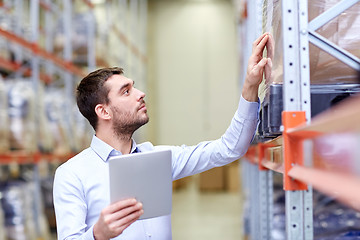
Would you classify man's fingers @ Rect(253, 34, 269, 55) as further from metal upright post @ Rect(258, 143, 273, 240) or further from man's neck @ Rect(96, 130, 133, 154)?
metal upright post @ Rect(258, 143, 273, 240)

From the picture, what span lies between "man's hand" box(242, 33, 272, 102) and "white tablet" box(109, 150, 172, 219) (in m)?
0.58

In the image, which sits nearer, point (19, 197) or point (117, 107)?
point (117, 107)

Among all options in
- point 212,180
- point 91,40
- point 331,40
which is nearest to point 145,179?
point 331,40

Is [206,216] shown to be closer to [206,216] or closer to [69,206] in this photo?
[206,216]

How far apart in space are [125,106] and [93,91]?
20cm

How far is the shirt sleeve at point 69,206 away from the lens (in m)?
2.14

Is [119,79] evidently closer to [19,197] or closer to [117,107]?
[117,107]

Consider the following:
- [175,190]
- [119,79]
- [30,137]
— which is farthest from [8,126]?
[175,190]

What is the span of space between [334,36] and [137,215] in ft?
3.41

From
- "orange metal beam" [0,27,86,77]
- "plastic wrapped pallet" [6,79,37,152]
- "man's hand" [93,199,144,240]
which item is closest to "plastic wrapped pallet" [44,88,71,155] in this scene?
"orange metal beam" [0,27,86,77]

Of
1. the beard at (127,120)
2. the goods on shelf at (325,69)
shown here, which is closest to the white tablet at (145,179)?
the goods on shelf at (325,69)

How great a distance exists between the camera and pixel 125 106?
8.13 ft

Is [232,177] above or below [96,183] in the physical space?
below

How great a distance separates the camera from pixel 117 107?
2482 mm
